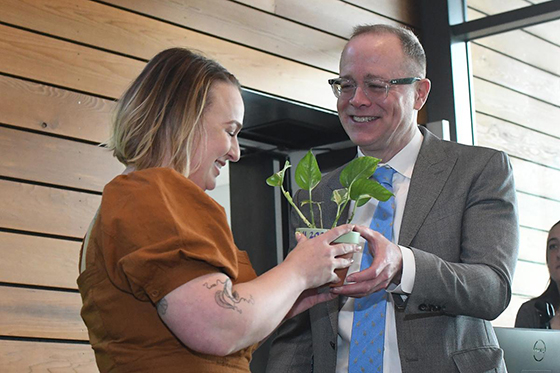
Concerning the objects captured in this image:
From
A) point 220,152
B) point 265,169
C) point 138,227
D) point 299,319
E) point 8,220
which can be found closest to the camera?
point 138,227

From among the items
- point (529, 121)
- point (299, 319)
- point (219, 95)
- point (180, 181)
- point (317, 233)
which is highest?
point (529, 121)

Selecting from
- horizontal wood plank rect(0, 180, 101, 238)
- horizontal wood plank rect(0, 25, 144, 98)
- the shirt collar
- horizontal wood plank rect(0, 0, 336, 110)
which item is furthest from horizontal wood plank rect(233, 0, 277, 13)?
the shirt collar

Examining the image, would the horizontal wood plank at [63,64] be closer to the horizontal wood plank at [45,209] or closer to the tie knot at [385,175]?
the horizontal wood plank at [45,209]

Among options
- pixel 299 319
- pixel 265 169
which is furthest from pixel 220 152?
pixel 265 169

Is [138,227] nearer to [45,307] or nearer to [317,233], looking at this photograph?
[317,233]

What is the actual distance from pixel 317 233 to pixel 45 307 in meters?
1.41

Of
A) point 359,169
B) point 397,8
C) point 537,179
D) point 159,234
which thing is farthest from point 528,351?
point 397,8

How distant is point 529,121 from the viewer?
4301 millimetres

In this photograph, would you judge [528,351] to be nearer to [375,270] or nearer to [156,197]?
[375,270]

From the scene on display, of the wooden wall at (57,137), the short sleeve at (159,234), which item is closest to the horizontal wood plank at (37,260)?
the wooden wall at (57,137)

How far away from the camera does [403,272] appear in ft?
5.94

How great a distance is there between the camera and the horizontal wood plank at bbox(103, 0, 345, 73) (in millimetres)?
3238

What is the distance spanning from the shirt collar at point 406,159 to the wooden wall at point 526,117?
213cm

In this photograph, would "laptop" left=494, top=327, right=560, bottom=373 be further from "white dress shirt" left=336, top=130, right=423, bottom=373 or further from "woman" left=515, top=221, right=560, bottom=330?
"woman" left=515, top=221, right=560, bottom=330
